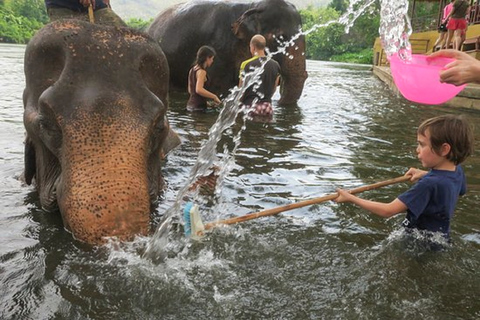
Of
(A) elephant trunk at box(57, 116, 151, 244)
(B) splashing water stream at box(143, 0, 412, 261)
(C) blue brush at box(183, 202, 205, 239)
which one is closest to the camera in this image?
(A) elephant trunk at box(57, 116, 151, 244)

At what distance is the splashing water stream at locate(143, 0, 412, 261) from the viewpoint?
293 cm

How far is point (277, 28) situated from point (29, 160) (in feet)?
19.4


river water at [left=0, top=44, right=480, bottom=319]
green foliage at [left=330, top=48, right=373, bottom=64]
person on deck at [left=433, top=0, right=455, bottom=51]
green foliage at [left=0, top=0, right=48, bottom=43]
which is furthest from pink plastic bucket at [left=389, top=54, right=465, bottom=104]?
green foliage at [left=0, top=0, right=48, bottom=43]

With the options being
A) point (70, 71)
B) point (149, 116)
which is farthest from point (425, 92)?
point (70, 71)

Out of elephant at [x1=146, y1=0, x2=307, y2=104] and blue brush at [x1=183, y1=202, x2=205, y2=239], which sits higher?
elephant at [x1=146, y1=0, x2=307, y2=104]

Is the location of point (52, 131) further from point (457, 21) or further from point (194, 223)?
point (457, 21)

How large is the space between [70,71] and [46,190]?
896 millimetres

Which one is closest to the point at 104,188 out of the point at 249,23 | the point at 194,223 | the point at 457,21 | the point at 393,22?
the point at 194,223

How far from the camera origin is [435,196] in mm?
2832

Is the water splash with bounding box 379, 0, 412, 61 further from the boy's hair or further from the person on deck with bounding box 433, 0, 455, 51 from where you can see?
the person on deck with bounding box 433, 0, 455, 51

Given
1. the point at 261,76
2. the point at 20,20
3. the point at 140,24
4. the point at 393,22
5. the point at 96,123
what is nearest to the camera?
the point at 96,123

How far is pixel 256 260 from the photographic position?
9.01ft

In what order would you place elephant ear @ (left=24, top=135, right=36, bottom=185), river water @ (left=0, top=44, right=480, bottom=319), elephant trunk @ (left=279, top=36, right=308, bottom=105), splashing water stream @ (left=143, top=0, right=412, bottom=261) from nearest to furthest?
river water @ (left=0, top=44, right=480, bottom=319) → splashing water stream @ (left=143, top=0, right=412, bottom=261) → elephant ear @ (left=24, top=135, right=36, bottom=185) → elephant trunk @ (left=279, top=36, right=308, bottom=105)

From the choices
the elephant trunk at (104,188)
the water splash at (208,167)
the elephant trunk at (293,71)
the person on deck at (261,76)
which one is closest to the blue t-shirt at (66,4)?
the water splash at (208,167)
